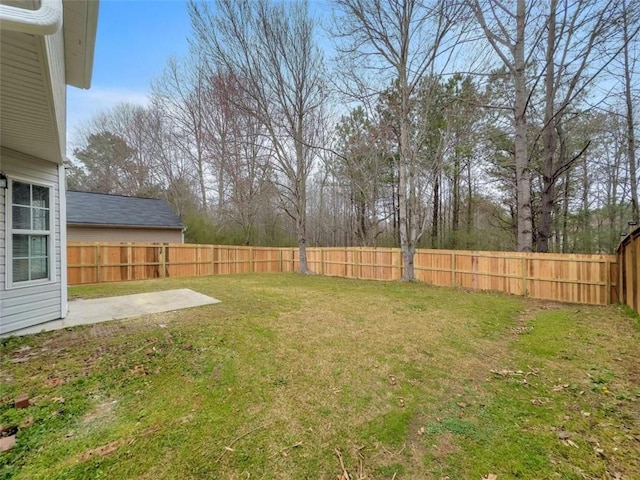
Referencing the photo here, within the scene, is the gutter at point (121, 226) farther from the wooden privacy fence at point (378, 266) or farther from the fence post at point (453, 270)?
the fence post at point (453, 270)

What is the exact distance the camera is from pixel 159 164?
16.4 m

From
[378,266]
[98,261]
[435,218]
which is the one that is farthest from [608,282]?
[98,261]

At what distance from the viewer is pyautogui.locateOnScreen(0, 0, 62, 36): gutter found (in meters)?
1.38

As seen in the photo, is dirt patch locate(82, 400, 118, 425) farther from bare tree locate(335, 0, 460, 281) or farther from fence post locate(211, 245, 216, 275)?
fence post locate(211, 245, 216, 275)

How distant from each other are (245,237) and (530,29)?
550 inches

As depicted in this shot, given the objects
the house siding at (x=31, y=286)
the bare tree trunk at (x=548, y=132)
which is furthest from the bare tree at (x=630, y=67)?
the house siding at (x=31, y=286)

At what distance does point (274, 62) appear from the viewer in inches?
409

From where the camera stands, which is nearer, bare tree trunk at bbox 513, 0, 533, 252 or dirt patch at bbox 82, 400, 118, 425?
dirt patch at bbox 82, 400, 118, 425

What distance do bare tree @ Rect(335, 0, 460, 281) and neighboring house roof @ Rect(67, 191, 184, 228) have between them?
10.7m

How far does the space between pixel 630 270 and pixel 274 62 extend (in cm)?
1179

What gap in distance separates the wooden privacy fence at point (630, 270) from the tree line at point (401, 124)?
2.45 m

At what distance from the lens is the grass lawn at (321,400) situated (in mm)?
1707

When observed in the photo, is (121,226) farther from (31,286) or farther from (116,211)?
(31,286)

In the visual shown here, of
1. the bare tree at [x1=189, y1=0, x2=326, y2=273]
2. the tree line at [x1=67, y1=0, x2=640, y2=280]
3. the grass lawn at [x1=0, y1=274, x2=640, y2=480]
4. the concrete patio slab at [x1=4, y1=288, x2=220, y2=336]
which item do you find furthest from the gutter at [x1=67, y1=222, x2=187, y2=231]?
the grass lawn at [x1=0, y1=274, x2=640, y2=480]
